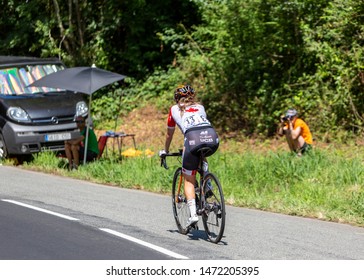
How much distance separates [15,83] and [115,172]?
427cm

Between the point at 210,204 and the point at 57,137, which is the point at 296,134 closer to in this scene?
the point at 57,137

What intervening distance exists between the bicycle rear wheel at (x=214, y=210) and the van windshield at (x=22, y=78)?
10.0m

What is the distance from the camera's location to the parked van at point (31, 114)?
18.7 meters

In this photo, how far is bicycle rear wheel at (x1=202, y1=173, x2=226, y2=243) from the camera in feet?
33.0

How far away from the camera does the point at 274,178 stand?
15617 mm

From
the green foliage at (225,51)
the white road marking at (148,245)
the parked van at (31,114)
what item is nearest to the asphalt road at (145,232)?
the white road marking at (148,245)

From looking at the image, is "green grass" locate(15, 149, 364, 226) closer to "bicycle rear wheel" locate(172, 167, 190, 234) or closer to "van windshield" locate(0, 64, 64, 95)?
"van windshield" locate(0, 64, 64, 95)

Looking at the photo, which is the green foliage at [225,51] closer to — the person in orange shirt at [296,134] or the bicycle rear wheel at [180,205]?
the person in orange shirt at [296,134]

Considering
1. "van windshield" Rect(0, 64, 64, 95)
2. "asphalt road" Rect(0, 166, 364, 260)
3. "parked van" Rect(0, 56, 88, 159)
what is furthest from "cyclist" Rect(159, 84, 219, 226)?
"van windshield" Rect(0, 64, 64, 95)

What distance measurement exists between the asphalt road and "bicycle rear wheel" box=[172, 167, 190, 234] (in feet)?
0.40

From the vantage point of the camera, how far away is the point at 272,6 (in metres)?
20.6

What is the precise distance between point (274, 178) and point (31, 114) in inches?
224

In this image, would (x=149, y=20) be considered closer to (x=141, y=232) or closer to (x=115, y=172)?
(x=115, y=172)
